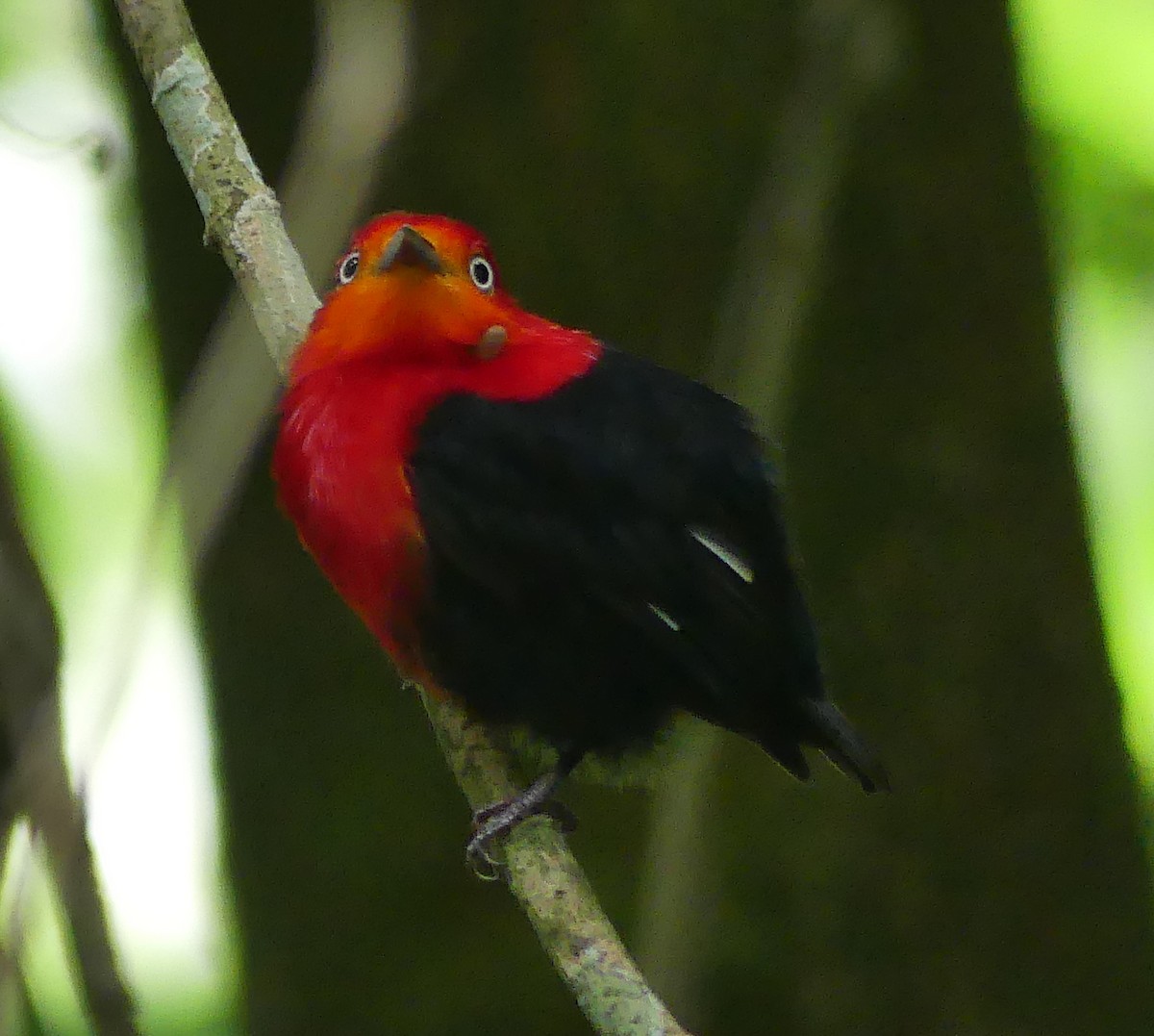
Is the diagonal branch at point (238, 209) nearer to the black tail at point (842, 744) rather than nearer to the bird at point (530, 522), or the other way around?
the bird at point (530, 522)

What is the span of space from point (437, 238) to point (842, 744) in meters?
1.08

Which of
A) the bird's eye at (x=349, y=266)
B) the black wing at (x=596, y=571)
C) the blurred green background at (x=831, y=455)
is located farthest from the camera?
the blurred green background at (x=831, y=455)

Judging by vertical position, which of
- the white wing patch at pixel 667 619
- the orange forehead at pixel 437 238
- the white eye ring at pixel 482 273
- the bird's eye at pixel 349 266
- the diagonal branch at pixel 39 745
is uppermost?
the diagonal branch at pixel 39 745

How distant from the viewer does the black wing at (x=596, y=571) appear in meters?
2.23

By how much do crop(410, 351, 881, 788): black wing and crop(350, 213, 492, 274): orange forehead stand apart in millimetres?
270

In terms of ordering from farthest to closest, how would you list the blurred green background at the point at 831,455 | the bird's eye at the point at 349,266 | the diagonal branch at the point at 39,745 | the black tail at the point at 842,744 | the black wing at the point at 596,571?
1. the blurred green background at the point at 831,455
2. the bird's eye at the point at 349,266
3. the black tail at the point at 842,744
4. the black wing at the point at 596,571
5. the diagonal branch at the point at 39,745

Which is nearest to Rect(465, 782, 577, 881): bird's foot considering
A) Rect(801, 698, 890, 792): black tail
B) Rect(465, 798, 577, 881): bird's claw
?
Rect(465, 798, 577, 881): bird's claw

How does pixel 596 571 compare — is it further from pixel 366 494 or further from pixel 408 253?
pixel 408 253

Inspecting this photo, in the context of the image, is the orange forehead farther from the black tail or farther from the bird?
the black tail

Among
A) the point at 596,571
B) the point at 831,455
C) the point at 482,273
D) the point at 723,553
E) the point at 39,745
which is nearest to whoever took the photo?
the point at 39,745

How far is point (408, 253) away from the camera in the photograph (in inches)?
89.7

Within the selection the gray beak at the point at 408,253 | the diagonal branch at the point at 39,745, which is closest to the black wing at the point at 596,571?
the gray beak at the point at 408,253

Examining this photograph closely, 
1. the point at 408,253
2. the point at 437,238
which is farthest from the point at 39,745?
the point at 437,238

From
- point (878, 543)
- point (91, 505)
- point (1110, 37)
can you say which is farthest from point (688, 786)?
point (1110, 37)
